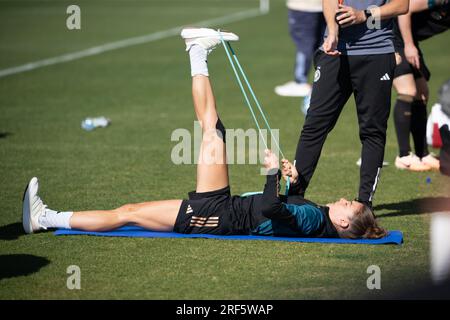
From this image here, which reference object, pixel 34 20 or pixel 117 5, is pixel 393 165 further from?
→ pixel 117 5

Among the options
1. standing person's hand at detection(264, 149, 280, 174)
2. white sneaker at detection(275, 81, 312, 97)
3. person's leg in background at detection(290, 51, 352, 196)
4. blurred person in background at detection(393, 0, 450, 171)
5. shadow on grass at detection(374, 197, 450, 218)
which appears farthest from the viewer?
white sneaker at detection(275, 81, 312, 97)

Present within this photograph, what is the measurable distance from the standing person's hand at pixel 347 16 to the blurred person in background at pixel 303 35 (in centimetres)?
714

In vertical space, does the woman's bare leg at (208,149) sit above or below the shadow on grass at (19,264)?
above

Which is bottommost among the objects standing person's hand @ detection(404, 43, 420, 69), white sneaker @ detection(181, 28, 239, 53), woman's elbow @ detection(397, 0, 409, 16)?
standing person's hand @ detection(404, 43, 420, 69)

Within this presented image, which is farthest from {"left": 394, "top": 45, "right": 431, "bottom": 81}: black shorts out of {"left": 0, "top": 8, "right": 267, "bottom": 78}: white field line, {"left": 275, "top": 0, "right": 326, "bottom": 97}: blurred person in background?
{"left": 0, "top": 8, "right": 267, "bottom": 78}: white field line

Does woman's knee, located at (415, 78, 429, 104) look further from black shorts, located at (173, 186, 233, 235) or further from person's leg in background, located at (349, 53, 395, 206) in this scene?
black shorts, located at (173, 186, 233, 235)

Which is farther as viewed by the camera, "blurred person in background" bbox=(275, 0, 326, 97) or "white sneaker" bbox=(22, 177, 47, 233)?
"blurred person in background" bbox=(275, 0, 326, 97)

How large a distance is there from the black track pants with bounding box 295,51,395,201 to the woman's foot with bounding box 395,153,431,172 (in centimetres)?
231

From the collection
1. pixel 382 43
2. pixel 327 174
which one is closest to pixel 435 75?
pixel 327 174

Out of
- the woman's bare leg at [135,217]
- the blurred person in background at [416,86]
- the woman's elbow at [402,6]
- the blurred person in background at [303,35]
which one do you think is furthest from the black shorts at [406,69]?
the blurred person in background at [303,35]

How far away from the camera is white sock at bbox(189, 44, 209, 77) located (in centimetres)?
748

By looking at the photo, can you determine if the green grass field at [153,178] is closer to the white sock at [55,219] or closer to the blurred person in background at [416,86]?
the white sock at [55,219]

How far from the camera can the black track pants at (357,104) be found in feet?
24.1

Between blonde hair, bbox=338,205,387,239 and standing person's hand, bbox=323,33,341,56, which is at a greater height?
standing person's hand, bbox=323,33,341,56
